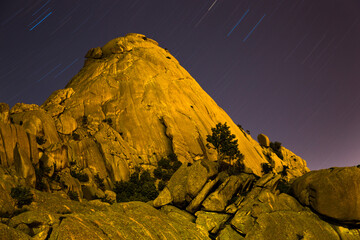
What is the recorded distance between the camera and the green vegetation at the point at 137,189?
178ft

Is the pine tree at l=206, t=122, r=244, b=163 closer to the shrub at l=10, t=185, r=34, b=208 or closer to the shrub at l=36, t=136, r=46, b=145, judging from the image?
the shrub at l=10, t=185, r=34, b=208

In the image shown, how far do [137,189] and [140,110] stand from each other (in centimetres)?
3025

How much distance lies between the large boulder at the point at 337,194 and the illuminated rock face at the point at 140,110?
128ft

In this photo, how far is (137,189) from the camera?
57469 millimetres

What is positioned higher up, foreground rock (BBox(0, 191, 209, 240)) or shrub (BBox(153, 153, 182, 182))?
foreground rock (BBox(0, 191, 209, 240))

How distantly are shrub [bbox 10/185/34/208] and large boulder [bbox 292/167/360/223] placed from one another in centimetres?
4169

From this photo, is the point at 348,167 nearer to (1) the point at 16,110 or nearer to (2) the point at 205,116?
(2) the point at 205,116

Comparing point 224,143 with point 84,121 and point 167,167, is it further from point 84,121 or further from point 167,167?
point 84,121

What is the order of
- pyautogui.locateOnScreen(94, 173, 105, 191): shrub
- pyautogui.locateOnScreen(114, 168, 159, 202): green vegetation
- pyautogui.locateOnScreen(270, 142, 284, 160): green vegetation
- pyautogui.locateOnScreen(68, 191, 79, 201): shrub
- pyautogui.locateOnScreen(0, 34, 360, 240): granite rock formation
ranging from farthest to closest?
pyautogui.locateOnScreen(270, 142, 284, 160): green vegetation → pyautogui.locateOnScreen(94, 173, 105, 191): shrub → pyautogui.locateOnScreen(114, 168, 159, 202): green vegetation → pyautogui.locateOnScreen(68, 191, 79, 201): shrub → pyautogui.locateOnScreen(0, 34, 360, 240): granite rock formation

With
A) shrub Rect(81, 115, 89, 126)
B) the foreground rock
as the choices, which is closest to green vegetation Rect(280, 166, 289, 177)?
the foreground rock

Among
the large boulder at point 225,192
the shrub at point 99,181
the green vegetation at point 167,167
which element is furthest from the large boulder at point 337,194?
the shrub at point 99,181

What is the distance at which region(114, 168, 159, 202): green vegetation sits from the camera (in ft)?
178

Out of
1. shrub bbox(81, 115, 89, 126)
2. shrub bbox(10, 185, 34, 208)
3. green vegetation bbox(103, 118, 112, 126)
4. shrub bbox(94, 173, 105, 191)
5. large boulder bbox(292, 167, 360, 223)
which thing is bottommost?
shrub bbox(94, 173, 105, 191)

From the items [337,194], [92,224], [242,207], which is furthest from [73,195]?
[337,194]
